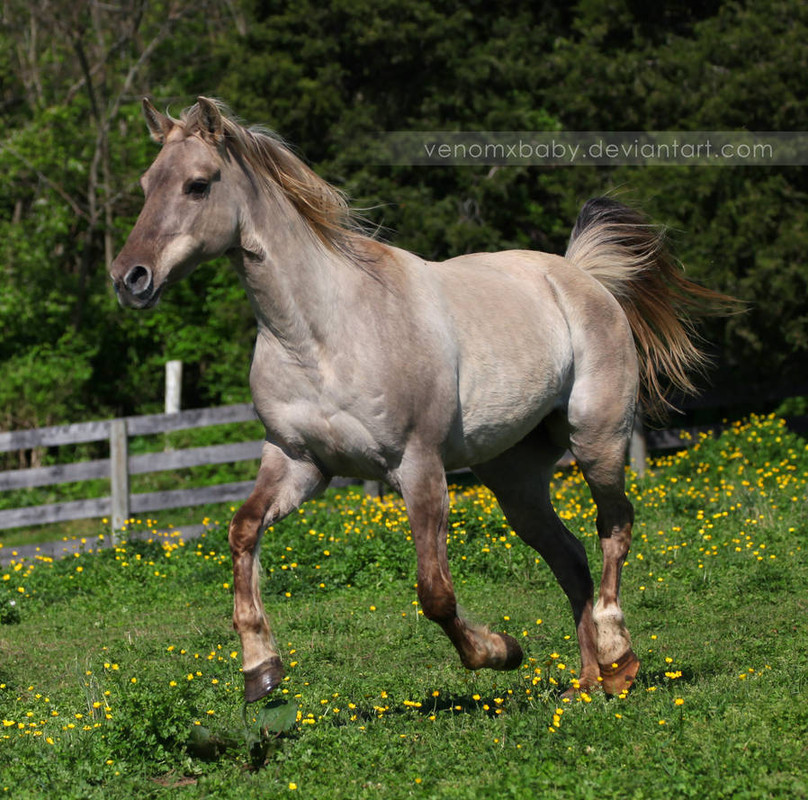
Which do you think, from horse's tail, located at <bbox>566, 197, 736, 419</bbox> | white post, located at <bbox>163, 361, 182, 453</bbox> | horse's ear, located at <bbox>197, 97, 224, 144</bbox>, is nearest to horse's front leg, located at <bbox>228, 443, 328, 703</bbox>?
horse's ear, located at <bbox>197, 97, 224, 144</bbox>

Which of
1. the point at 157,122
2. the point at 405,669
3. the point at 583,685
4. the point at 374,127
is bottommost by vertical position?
the point at 374,127

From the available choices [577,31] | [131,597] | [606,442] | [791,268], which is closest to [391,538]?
[131,597]

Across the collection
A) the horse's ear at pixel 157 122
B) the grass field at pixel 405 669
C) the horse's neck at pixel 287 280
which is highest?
the horse's ear at pixel 157 122

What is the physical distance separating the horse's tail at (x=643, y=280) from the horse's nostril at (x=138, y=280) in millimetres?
3042

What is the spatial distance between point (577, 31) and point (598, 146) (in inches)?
120

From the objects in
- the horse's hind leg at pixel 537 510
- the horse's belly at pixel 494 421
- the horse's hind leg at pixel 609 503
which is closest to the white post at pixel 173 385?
the horse's hind leg at pixel 537 510

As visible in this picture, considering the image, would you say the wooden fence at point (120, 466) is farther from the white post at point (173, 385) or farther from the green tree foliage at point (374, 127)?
the white post at point (173, 385)

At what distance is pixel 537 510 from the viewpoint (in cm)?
621

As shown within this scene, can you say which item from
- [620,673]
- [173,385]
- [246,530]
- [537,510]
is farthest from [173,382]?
[246,530]

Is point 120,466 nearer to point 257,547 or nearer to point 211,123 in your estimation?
point 257,547

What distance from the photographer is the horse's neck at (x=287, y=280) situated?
500 centimetres

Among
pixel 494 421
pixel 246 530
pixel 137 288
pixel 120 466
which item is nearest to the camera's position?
pixel 137 288

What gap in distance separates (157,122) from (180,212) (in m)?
0.53

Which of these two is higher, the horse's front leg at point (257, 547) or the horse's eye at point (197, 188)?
the horse's eye at point (197, 188)
